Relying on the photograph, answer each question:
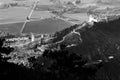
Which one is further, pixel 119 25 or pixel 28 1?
pixel 28 1

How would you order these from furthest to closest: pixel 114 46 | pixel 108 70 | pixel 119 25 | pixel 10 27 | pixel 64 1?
1. pixel 64 1
2. pixel 10 27
3. pixel 119 25
4. pixel 114 46
5. pixel 108 70

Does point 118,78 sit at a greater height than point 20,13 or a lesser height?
greater

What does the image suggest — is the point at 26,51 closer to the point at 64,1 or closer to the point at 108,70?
the point at 108,70

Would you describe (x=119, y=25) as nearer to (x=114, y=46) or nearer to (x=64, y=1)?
(x=114, y=46)

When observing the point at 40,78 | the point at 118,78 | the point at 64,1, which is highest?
the point at 40,78

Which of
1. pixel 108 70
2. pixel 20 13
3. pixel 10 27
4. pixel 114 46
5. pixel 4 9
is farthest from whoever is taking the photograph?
pixel 4 9

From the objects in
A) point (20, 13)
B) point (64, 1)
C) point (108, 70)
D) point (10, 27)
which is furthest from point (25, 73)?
point (64, 1)

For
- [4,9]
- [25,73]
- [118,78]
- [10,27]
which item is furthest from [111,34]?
[4,9]
